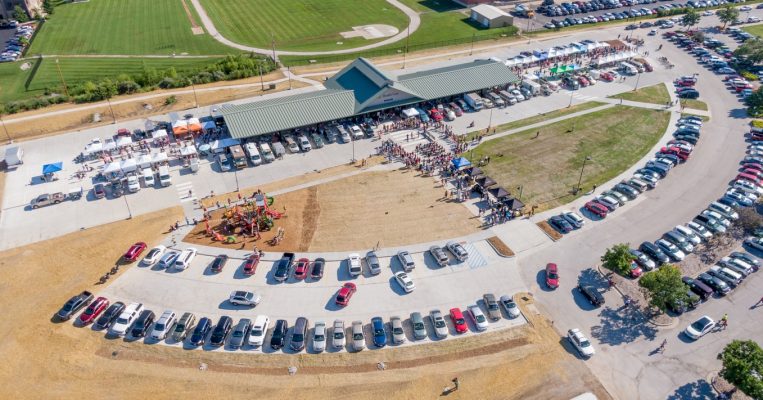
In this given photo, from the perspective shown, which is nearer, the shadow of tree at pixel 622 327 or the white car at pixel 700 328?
the white car at pixel 700 328

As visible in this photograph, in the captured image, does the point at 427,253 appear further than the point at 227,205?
No

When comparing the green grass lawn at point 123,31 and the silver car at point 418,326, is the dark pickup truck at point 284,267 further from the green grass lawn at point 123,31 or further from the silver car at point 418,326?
the green grass lawn at point 123,31

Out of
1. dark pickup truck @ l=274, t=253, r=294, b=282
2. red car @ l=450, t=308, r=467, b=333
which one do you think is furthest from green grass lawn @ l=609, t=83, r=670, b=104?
dark pickup truck @ l=274, t=253, r=294, b=282

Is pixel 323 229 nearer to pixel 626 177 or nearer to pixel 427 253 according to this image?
pixel 427 253

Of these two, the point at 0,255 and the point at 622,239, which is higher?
the point at 0,255

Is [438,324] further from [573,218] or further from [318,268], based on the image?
[573,218]

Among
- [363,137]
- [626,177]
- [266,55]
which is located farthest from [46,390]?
[266,55]

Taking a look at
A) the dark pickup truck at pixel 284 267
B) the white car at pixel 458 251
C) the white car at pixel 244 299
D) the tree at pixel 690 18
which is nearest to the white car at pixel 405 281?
the white car at pixel 458 251
